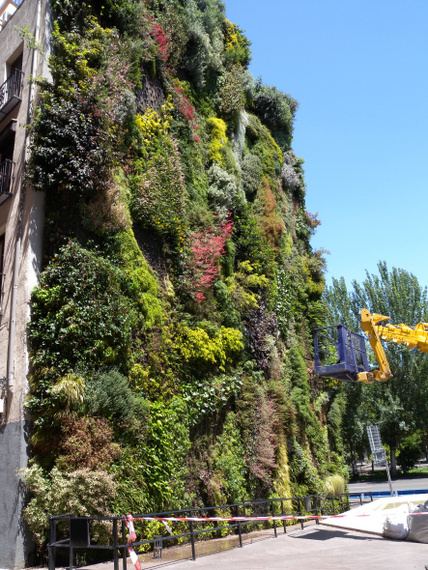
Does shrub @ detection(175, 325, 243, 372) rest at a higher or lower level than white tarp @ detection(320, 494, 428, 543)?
higher

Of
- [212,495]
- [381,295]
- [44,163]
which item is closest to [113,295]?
[44,163]

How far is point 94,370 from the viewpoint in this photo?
9938 millimetres

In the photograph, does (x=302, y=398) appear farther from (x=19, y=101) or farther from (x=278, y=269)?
(x=19, y=101)

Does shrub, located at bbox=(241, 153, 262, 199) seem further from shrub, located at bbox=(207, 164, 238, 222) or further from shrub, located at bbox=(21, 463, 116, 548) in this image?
shrub, located at bbox=(21, 463, 116, 548)

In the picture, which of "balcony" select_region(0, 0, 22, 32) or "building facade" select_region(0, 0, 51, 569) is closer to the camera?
"building facade" select_region(0, 0, 51, 569)

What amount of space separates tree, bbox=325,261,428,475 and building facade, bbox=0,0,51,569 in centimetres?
2930

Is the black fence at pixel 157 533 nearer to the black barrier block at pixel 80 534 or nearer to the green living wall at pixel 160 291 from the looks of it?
the black barrier block at pixel 80 534

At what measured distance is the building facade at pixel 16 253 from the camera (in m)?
9.26

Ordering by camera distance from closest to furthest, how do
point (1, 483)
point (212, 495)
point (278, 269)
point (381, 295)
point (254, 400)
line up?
1. point (1, 483)
2. point (212, 495)
3. point (254, 400)
4. point (278, 269)
5. point (381, 295)

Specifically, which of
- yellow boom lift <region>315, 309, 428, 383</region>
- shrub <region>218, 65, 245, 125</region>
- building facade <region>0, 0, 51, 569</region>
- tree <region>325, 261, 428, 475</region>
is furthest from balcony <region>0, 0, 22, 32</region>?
tree <region>325, 261, 428, 475</region>

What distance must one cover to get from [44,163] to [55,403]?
17.3 ft

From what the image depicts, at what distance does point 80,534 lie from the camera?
6.35 m

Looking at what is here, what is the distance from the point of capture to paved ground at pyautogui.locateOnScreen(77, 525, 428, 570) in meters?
7.75

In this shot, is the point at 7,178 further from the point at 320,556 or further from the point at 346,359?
the point at 320,556
